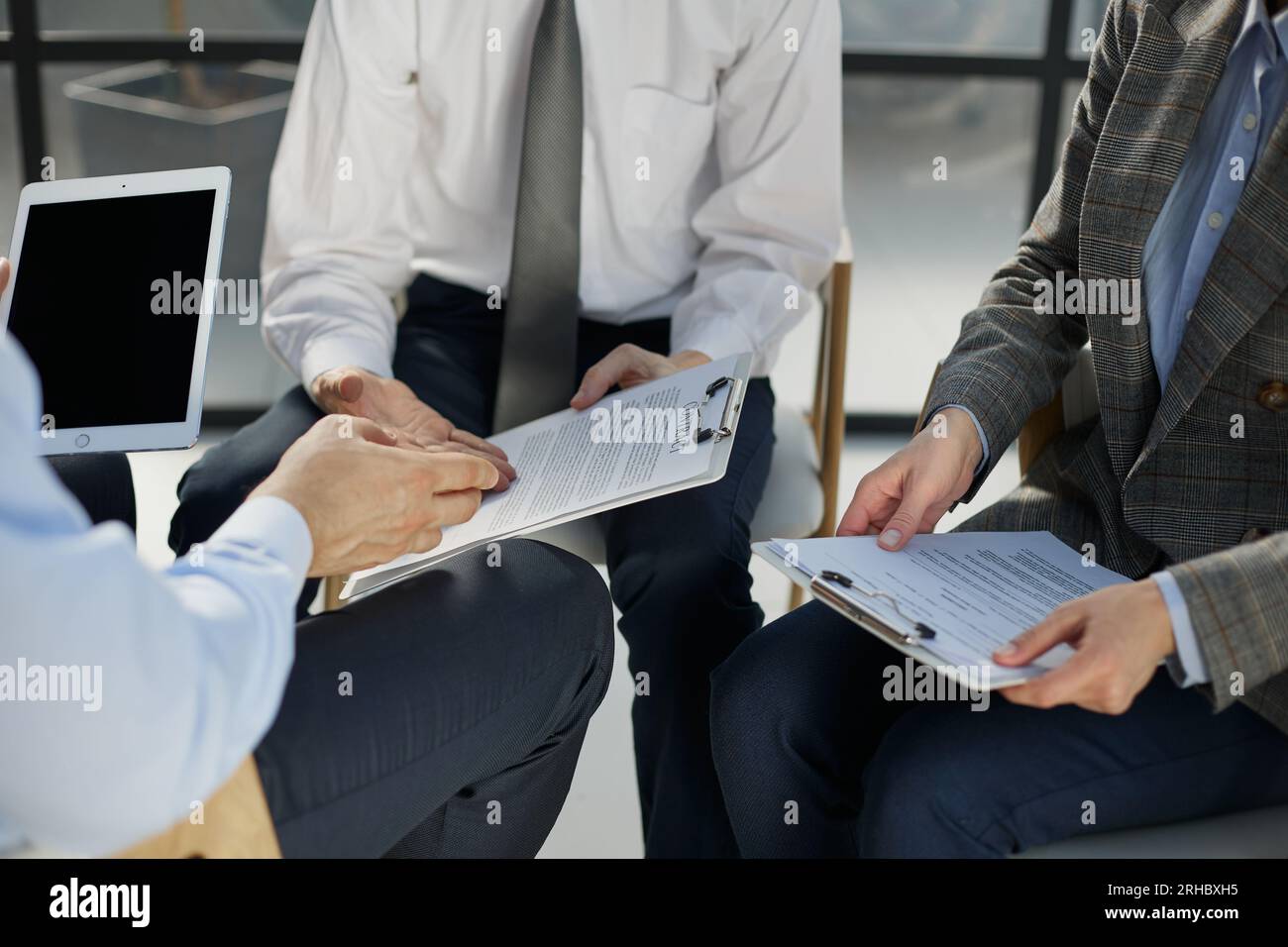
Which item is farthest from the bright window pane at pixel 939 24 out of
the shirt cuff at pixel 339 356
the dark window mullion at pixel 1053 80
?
the shirt cuff at pixel 339 356

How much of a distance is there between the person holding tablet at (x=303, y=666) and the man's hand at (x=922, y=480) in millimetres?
272

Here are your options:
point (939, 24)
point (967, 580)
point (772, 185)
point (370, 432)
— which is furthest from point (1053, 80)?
point (370, 432)

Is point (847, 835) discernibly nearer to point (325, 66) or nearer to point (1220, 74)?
point (1220, 74)

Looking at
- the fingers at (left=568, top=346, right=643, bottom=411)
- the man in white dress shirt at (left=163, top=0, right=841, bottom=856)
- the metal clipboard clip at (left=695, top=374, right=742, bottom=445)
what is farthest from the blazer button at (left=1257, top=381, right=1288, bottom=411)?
the fingers at (left=568, top=346, right=643, bottom=411)

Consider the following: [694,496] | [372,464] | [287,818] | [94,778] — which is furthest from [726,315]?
[94,778]

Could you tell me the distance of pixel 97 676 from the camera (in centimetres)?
69

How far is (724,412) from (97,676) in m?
0.66

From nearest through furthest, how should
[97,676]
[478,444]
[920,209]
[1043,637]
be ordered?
[97,676]
[1043,637]
[478,444]
[920,209]

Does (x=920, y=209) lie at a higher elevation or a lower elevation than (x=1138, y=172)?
lower

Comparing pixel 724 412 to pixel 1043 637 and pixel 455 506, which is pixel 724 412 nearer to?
pixel 455 506

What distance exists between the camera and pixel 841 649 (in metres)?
1.20

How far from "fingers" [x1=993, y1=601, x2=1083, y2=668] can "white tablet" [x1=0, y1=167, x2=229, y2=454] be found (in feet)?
2.61

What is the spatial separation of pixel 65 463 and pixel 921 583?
875 mm

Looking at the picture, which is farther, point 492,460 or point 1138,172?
point 492,460
